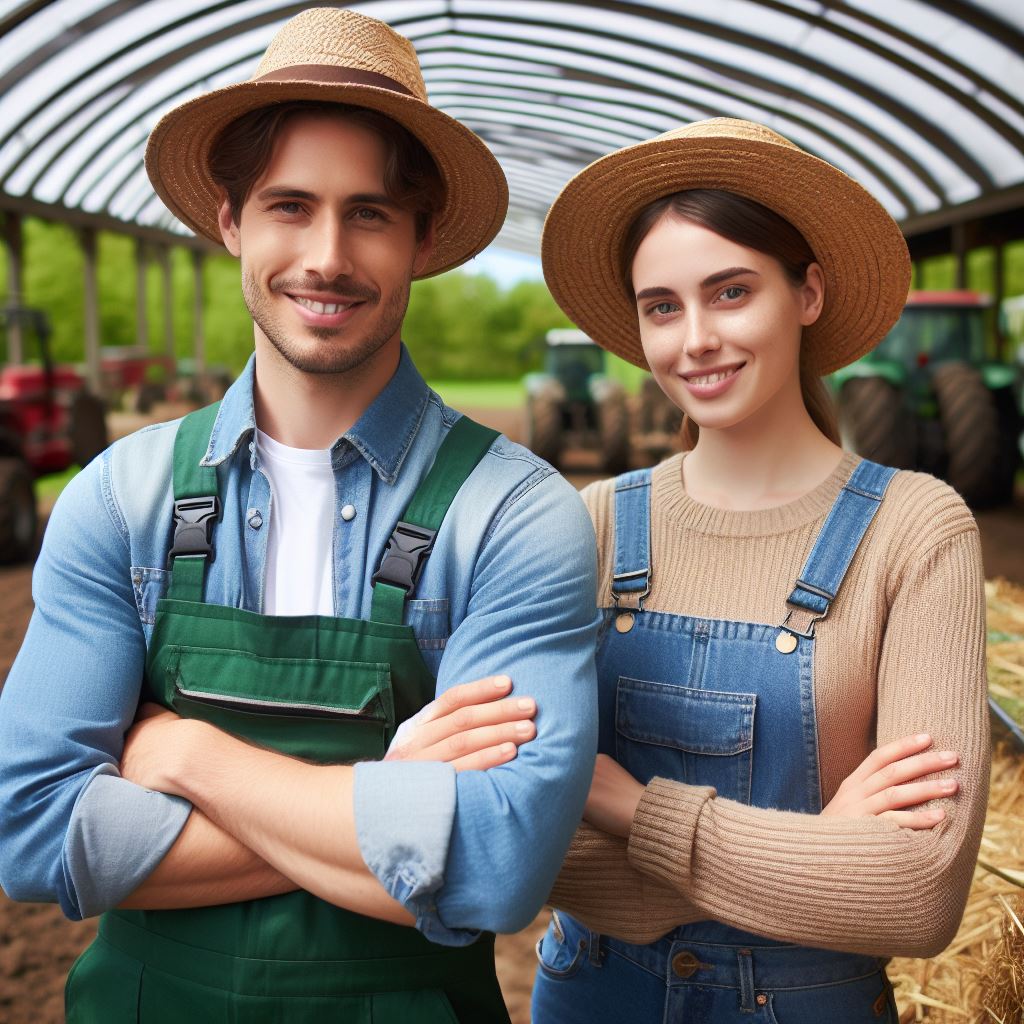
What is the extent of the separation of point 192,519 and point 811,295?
1.07 m

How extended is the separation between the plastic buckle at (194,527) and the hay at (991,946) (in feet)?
5.11

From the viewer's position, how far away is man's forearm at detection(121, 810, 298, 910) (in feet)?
4.76

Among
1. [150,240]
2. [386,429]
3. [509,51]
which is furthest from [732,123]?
[150,240]

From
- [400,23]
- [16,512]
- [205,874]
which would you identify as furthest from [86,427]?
[205,874]

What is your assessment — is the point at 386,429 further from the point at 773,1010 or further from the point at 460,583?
the point at 773,1010

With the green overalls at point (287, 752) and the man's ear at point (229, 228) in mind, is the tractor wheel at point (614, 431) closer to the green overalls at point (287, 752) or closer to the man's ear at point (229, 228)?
the man's ear at point (229, 228)

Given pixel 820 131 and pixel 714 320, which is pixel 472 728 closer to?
pixel 714 320

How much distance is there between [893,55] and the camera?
31.0 ft

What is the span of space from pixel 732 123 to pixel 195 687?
3.90 feet

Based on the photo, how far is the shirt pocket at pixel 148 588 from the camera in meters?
1.59

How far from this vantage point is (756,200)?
5.90 feet

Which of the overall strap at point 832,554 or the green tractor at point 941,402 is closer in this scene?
the overall strap at point 832,554

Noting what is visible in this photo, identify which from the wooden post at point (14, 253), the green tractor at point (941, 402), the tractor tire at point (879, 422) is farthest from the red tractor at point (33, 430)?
the green tractor at point (941, 402)

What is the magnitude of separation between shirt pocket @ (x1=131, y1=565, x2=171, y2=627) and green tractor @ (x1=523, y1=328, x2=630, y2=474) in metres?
9.84
